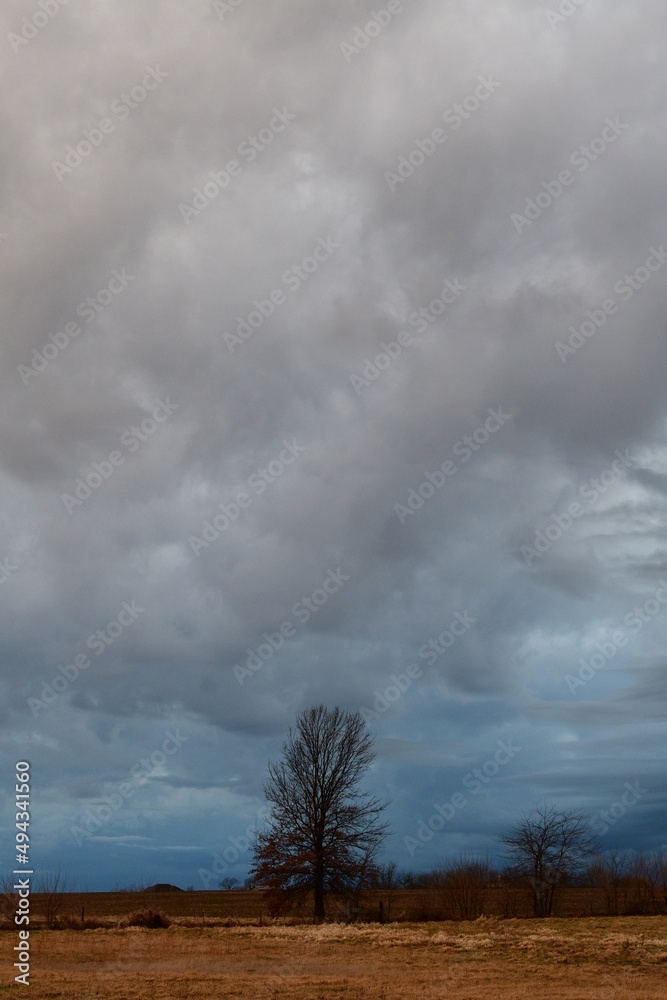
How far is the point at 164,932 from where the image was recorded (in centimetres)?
4047

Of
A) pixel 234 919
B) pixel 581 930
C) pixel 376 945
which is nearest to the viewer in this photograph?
pixel 376 945

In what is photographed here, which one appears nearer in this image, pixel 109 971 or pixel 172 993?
pixel 172 993

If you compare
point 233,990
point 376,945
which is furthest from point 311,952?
point 233,990

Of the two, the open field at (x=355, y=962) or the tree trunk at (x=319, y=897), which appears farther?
the tree trunk at (x=319, y=897)

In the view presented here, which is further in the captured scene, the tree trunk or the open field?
the tree trunk

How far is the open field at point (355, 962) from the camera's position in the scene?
73.8ft

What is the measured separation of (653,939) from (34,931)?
28.2 metres

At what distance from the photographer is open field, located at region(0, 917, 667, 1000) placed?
73.8ft

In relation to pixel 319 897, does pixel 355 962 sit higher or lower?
higher

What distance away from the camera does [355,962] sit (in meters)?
29.8

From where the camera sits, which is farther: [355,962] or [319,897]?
[319,897]

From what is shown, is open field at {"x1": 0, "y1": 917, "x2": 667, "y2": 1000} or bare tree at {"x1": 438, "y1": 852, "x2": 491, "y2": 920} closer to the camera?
open field at {"x1": 0, "y1": 917, "x2": 667, "y2": 1000}

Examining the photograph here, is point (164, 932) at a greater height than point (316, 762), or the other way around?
point (316, 762)

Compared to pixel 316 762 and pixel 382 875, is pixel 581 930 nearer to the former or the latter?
pixel 382 875
